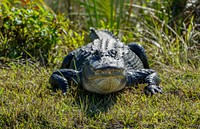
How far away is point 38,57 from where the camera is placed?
802 cm

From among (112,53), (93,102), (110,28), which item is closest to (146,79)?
(112,53)

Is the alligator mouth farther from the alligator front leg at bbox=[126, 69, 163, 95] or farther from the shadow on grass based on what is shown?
the alligator front leg at bbox=[126, 69, 163, 95]

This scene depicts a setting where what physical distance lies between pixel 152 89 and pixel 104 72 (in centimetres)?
89

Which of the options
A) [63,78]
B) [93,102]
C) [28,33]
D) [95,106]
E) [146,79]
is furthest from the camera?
[28,33]

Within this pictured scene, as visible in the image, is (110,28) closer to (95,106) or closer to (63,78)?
(63,78)

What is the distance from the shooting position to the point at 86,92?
6.42 meters

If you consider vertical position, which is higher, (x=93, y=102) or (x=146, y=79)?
(x=146, y=79)

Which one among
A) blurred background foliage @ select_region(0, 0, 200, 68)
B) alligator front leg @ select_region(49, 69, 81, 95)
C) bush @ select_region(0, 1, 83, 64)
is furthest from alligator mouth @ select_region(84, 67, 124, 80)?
bush @ select_region(0, 1, 83, 64)

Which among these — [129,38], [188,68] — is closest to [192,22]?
[129,38]

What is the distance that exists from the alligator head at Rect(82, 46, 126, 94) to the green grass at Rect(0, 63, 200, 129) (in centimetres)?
16

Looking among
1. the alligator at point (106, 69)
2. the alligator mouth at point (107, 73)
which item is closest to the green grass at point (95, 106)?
the alligator at point (106, 69)

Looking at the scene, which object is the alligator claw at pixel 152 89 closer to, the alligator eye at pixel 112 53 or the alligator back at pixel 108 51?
the alligator back at pixel 108 51

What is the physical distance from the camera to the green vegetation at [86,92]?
5.57 meters

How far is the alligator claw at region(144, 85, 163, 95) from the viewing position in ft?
20.9
